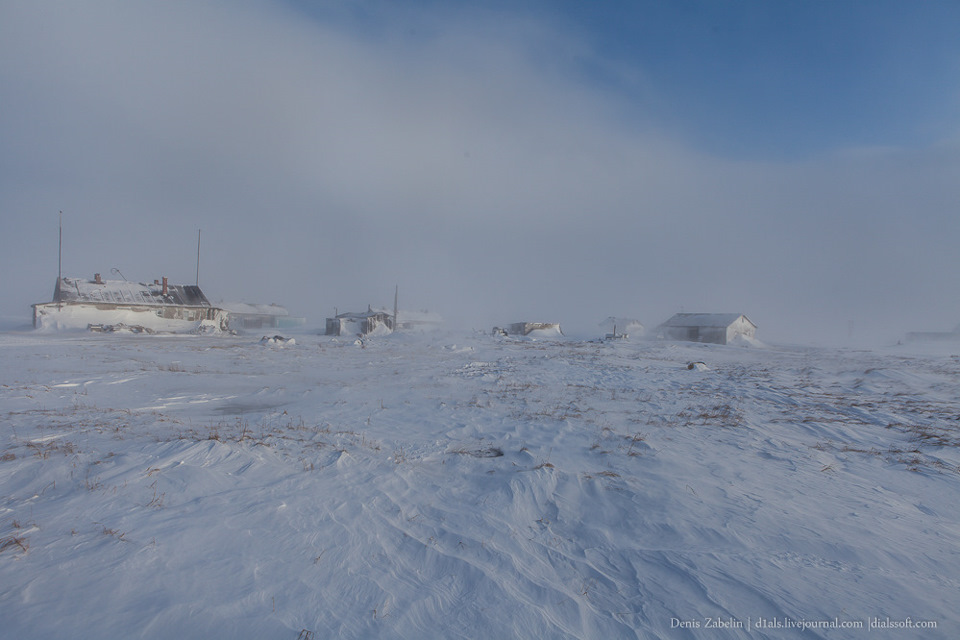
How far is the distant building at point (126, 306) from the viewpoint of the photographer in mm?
40188

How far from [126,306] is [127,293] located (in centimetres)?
215

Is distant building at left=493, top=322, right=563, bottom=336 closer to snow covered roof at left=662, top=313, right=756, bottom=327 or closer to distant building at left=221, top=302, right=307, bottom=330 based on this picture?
snow covered roof at left=662, top=313, right=756, bottom=327

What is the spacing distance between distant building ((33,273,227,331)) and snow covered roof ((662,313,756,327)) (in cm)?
5668

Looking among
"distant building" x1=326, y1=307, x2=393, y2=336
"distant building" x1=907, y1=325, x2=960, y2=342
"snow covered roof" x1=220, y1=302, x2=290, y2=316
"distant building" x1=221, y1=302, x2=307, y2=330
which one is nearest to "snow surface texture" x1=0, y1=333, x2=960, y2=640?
"distant building" x1=326, y1=307, x2=393, y2=336

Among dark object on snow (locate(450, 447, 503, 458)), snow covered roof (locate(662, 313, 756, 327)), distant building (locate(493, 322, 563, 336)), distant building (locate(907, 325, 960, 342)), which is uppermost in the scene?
snow covered roof (locate(662, 313, 756, 327))

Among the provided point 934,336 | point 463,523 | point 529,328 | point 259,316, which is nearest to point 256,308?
point 259,316

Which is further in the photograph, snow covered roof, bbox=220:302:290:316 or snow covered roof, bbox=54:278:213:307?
snow covered roof, bbox=220:302:290:316

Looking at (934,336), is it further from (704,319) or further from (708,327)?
(708,327)

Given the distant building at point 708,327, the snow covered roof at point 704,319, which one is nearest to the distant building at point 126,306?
the distant building at point 708,327

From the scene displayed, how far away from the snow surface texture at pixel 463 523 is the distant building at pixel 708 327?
47.4 metres

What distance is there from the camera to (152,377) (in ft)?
43.7

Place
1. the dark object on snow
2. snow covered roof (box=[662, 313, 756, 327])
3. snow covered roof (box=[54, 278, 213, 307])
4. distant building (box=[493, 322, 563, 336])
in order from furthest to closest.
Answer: distant building (box=[493, 322, 563, 336]) → snow covered roof (box=[662, 313, 756, 327]) → snow covered roof (box=[54, 278, 213, 307]) → the dark object on snow

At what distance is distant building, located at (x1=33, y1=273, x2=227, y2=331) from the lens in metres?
40.2

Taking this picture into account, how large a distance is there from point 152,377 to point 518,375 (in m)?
12.0
